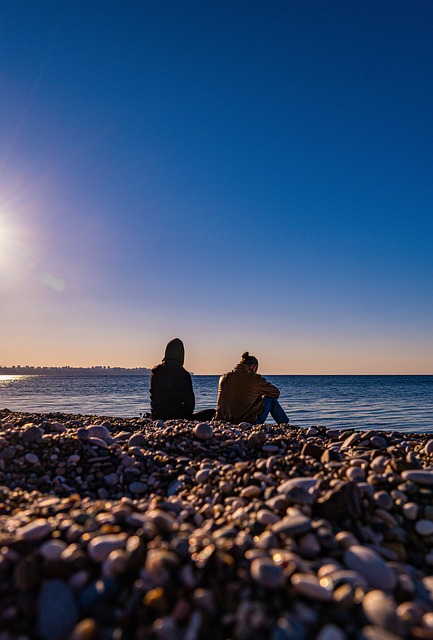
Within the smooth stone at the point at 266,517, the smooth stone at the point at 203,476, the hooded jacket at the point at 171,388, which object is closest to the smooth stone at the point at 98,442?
the smooth stone at the point at 203,476

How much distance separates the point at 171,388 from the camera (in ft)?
27.7

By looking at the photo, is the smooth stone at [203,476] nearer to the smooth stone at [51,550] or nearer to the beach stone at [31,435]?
the smooth stone at [51,550]

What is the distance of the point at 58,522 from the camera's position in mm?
2219

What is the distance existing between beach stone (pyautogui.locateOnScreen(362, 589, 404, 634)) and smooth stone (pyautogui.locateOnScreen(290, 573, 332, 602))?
0.16 m

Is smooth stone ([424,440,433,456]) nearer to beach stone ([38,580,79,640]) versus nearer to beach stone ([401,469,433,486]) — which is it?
beach stone ([401,469,433,486])

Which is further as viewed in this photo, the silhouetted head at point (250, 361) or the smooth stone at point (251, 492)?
the silhouetted head at point (250, 361)

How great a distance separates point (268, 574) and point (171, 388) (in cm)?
679

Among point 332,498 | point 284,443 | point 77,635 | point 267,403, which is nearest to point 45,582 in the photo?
point 77,635

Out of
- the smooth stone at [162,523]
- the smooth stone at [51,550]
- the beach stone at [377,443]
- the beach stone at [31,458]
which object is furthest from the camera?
the beach stone at [377,443]

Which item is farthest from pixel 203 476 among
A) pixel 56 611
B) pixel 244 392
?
pixel 244 392

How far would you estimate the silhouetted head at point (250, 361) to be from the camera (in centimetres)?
797

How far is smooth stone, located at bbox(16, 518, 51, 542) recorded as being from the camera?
6.60 feet

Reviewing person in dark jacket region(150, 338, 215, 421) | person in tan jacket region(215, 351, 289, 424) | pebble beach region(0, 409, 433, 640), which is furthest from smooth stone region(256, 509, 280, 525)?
person in dark jacket region(150, 338, 215, 421)

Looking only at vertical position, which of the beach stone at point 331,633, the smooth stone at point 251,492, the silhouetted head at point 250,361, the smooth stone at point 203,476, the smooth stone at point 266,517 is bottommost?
the beach stone at point 331,633
